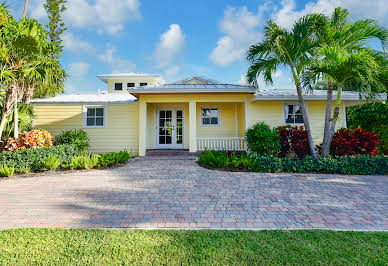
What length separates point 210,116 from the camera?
36.4 ft

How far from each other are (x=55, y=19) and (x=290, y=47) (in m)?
14.1

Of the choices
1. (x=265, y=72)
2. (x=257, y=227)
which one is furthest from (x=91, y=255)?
(x=265, y=72)

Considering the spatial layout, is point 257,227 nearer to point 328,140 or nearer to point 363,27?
point 328,140

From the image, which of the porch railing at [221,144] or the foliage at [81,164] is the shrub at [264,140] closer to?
the porch railing at [221,144]

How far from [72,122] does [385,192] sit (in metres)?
12.3

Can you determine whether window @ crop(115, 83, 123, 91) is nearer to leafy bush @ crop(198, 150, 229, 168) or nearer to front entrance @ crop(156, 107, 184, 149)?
front entrance @ crop(156, 107, 184, 149)

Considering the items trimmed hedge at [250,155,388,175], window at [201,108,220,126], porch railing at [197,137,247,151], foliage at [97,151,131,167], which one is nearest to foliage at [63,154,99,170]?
foliage at [97,151,131,167]

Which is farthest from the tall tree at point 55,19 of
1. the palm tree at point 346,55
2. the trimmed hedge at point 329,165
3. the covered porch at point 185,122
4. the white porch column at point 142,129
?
the palm tree at point 346,55

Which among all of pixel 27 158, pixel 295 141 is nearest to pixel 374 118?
pixel 295 141

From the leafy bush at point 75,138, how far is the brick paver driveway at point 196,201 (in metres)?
3.31

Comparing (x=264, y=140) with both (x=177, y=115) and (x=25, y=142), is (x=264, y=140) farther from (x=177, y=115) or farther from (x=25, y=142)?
(x=25, y=142)

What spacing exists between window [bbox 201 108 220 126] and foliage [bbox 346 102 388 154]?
8446mm

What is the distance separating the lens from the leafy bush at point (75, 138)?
9.21 m

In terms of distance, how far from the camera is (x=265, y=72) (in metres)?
7.65
